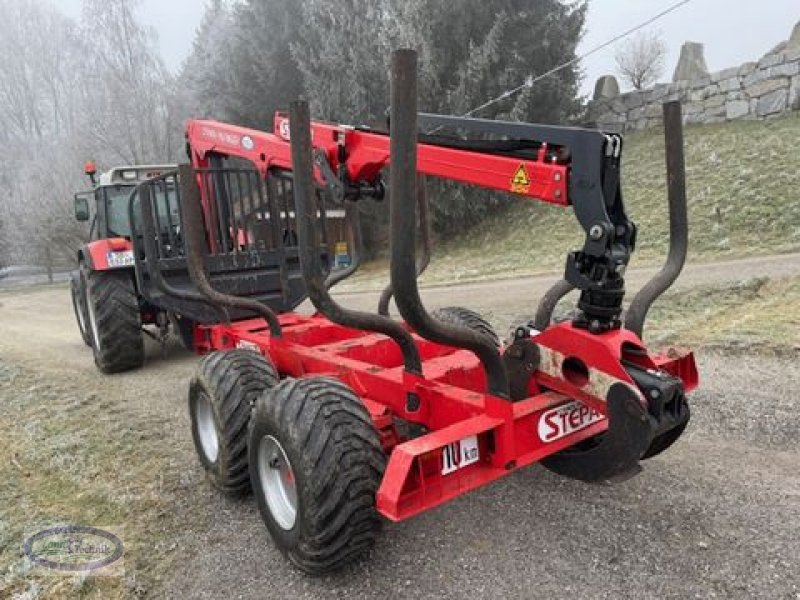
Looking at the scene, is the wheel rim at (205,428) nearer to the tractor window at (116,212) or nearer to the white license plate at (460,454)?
the white license plate at (460,454)

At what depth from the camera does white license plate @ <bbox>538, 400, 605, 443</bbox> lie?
2.74m

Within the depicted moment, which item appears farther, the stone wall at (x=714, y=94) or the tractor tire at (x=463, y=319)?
the stone wall at (x=714, y=94)

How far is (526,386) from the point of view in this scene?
9.89 ft

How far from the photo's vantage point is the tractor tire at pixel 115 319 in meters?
6.46

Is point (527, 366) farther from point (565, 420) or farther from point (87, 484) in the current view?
point (87, 484)

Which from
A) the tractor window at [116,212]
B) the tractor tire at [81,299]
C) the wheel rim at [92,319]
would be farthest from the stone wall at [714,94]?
the wheel rim at [92,319]

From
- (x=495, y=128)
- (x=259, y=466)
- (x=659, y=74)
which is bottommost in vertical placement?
Answer: (x=259, y=466)

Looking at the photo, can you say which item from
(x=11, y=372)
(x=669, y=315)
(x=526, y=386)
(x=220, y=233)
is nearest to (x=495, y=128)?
(x=526, y=386)

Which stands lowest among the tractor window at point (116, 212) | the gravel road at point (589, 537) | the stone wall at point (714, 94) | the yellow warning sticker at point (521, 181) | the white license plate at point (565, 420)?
the gravel road at point (589, 537)

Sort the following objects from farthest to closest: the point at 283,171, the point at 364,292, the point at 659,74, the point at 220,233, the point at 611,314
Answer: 1. the point at 659,74
2. the point at 364,292
3. the point at 220,233
4. the point at 283,171
5. the point at 611,314

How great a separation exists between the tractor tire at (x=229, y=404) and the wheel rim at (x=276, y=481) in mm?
423

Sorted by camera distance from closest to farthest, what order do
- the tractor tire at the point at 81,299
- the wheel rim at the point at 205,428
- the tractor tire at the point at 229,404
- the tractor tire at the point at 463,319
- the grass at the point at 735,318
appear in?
1. the tractor tire at the point at 229,404
2. the wheel rim at the point at 205,428
3. the tractor tire at the point at 463,319
4. the grass at the point at 735,318
5. the tractor tire at the point at 81,299

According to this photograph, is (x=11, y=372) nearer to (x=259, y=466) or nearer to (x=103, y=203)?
(x=103, y=203)

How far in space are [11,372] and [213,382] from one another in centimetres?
480
